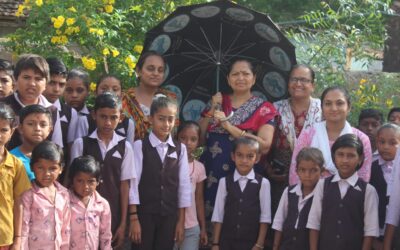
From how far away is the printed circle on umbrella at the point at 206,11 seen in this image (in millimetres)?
5062

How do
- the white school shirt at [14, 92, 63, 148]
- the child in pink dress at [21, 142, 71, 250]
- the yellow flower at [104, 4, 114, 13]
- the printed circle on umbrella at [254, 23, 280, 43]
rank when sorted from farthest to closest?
the yellow flower at [104, 4, 114, 13]
the printed circle on umbrella at [254, 23, 280, 43]
the white school shirt at [14, 92, 63, 148]
the child in pink dress at [21, 142, 71, 250]

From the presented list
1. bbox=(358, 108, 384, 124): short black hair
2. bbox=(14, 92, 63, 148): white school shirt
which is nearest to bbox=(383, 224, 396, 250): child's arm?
bbox=(358, 108, 384, 124): short black hair

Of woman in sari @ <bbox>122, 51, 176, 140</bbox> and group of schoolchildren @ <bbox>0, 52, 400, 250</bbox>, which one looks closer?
group of schoolchildren @ <bbox>0, 52, 400, 250</bbox>

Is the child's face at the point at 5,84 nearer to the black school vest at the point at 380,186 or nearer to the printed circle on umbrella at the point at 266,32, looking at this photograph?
the printed circle on umbrella at the point at 266,32

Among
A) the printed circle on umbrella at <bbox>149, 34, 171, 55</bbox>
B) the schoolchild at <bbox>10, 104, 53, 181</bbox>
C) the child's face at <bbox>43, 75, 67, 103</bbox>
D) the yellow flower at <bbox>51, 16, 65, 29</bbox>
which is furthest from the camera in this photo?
the yellow flower at <bbox>51, 16, 65, 29</bbox>

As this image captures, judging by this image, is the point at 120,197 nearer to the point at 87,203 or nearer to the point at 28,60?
the point at 87,203

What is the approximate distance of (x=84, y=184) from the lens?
4.37 m

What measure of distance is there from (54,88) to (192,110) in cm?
124

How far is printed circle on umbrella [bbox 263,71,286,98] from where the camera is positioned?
530 cm

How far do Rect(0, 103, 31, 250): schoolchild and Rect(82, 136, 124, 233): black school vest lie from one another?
2.08ft

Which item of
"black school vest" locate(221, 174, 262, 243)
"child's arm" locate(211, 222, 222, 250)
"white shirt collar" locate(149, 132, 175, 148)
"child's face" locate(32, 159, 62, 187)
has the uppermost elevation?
"white shirt collar" locate(149, 132, 175, 148)

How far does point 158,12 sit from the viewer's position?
21.2ft

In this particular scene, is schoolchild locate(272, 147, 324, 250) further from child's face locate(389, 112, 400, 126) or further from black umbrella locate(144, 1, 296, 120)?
child's face locate(389, 112, 400, 126)

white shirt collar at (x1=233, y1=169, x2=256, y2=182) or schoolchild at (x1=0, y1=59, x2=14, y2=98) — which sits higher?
schoolchild at (x1=0, y1=59, x2=14, y2=98)
